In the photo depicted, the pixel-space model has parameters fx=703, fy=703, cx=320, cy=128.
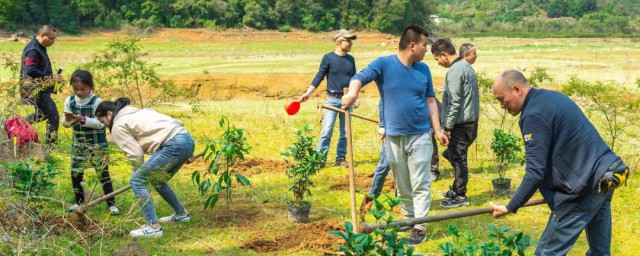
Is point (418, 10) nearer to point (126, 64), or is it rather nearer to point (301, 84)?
point (301, 84)

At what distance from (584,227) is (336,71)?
17.8 feet

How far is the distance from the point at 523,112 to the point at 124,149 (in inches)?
144

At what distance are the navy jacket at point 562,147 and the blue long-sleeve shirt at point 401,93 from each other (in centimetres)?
160

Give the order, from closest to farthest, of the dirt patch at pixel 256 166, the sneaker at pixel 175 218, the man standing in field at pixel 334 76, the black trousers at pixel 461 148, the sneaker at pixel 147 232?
the sneaker at pixel 147 232
the sneaker at pixel 175 218
the black trousers at pixel 461 148
the man standing in field at pixel 334 76
the dirt patch at pixel 256 166

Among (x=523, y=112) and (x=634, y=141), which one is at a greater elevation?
(x=523, y=112)

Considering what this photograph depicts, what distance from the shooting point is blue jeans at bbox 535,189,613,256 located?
4.84 m

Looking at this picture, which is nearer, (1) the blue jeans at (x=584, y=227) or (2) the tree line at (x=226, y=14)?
(1) the blue jeans at (x=584, y=227)

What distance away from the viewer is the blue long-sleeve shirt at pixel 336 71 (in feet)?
32.3

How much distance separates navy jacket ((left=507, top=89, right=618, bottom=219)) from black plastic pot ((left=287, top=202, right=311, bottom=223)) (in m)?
3.09

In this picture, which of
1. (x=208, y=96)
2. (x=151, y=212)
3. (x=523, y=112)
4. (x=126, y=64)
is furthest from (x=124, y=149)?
(x=208, y=96)

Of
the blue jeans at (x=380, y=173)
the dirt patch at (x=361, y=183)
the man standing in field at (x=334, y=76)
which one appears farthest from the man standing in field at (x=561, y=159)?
the man standing in field at (x=334, y=76)

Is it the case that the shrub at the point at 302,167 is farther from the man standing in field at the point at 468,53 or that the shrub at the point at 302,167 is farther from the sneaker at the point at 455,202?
the man standing in field at the point at 468,53

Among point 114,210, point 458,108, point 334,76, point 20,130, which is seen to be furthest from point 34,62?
point 458,108

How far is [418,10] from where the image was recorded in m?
89.5
